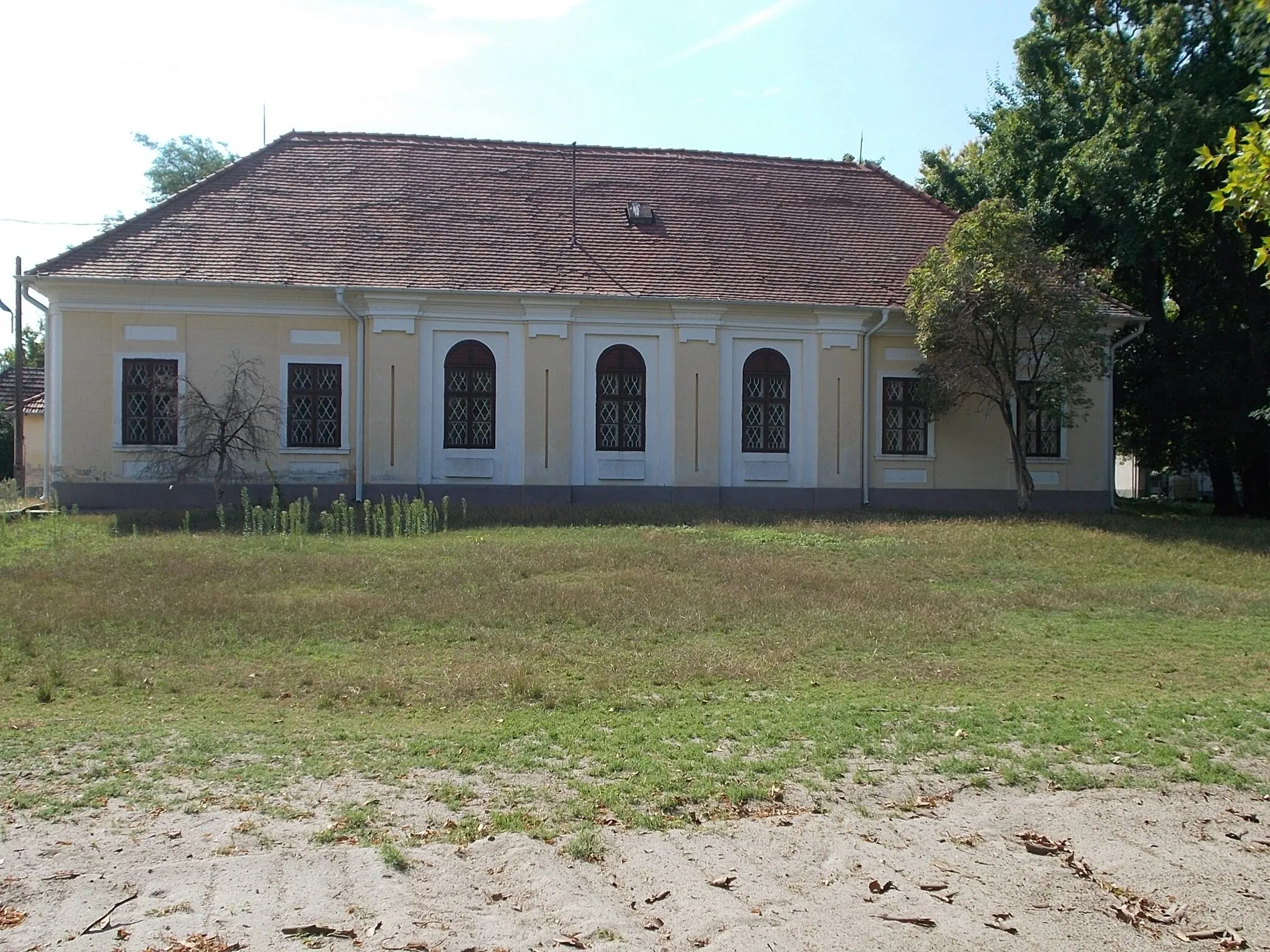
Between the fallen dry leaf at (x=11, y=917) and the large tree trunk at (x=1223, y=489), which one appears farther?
the large tree trunk at (x=1223, y=489)

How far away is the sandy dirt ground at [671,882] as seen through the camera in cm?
446

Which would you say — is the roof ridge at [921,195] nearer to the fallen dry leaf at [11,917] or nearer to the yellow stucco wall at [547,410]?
the yellow stucco wall at [547,410]

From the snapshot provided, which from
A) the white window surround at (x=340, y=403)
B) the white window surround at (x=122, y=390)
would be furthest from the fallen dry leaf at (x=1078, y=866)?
the white window surround at (x=122, y=390)

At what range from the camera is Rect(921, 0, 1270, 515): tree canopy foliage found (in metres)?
21.8

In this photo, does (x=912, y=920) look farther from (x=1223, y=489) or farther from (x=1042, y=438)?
(x=1223, y=489)

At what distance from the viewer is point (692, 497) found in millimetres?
23219

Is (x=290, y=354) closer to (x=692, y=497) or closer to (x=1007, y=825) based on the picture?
(x=692, y=497)

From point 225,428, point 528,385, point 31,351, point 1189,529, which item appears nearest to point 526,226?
point 528,385

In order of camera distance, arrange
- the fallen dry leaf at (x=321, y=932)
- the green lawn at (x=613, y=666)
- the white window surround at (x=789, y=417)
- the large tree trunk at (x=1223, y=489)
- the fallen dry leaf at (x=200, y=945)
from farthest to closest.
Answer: the large tree trunk at (x=1223, y=489), the white window surround at (x=789, y=417), the green lawn at (x=613, y=666), the fallen dry leaf at (x=321, y=932), the fallen dry leaf at (x=200, y=945)

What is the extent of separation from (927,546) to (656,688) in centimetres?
938

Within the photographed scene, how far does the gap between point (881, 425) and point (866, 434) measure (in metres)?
0.48

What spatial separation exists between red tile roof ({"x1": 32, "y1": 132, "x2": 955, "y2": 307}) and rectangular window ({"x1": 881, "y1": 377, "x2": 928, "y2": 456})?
1.86 metres

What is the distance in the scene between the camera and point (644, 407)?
2338cm

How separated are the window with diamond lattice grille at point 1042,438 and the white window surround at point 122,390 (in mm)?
17481
